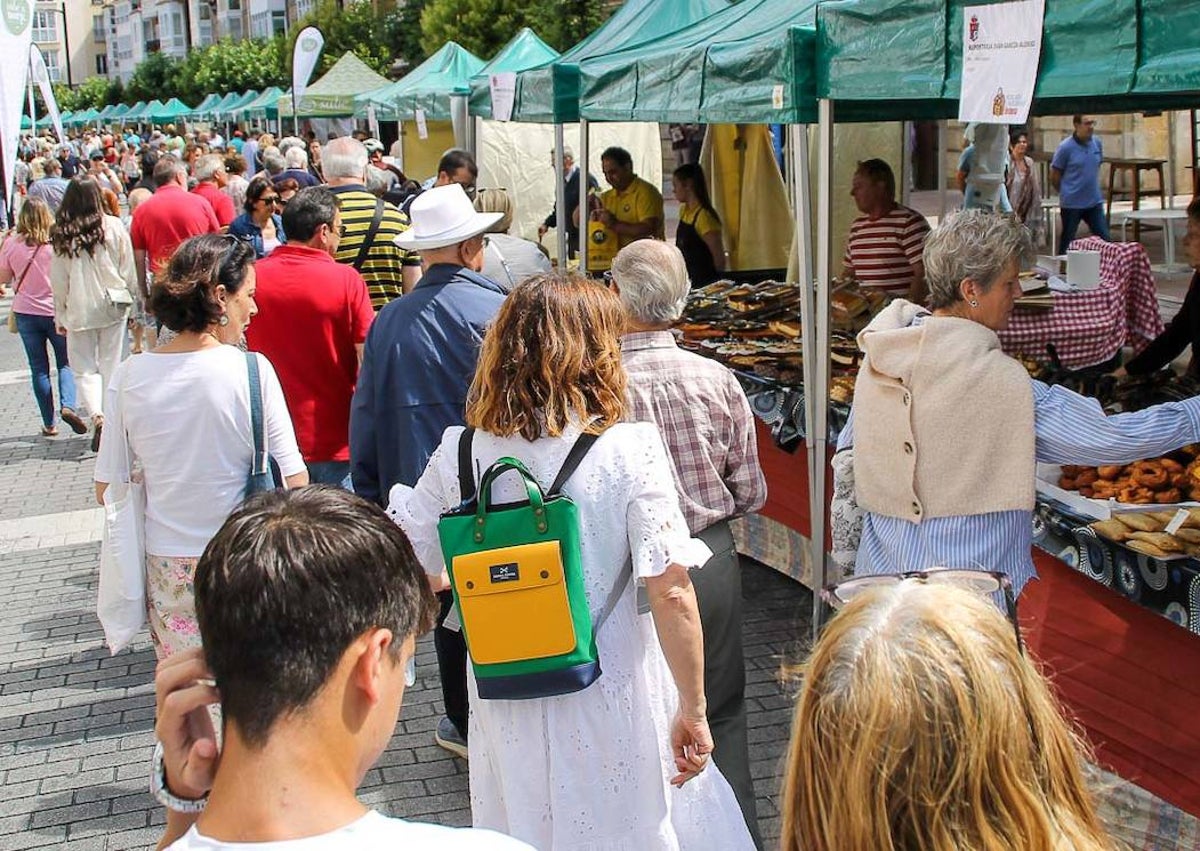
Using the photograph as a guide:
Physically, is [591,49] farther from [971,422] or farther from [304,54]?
[304,54]

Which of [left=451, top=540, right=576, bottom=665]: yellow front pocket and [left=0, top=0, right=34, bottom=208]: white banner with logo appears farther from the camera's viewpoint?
[left=0, top=0, right=34, bottom=208]: white banner with logo

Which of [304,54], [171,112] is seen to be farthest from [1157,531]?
[171,112]

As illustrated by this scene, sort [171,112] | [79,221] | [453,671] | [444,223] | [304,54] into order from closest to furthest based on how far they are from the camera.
A: [444,223] < [453,671] < [79,221] < [304,54] < [171,112]

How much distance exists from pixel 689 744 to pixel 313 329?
2672 millimetres

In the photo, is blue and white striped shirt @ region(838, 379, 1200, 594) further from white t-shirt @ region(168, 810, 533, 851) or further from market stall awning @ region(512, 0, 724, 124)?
market stall awning @ region(512, 0, 724, 124)

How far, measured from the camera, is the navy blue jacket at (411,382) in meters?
4.23

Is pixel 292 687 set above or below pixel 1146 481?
above

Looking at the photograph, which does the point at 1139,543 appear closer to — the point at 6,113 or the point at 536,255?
the point at 536,255

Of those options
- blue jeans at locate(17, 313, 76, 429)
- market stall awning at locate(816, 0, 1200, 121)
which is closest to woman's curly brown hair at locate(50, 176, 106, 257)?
blue jeans at locate(17, 313, 76, 429)

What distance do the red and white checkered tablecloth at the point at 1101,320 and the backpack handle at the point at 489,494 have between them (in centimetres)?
307

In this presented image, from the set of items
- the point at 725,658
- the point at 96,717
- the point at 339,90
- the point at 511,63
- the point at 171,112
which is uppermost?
the point at 171,112

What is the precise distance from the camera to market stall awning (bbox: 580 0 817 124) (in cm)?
502

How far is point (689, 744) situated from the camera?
9.84ft

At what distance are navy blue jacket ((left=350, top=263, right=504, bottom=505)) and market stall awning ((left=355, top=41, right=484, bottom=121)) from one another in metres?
11.7
